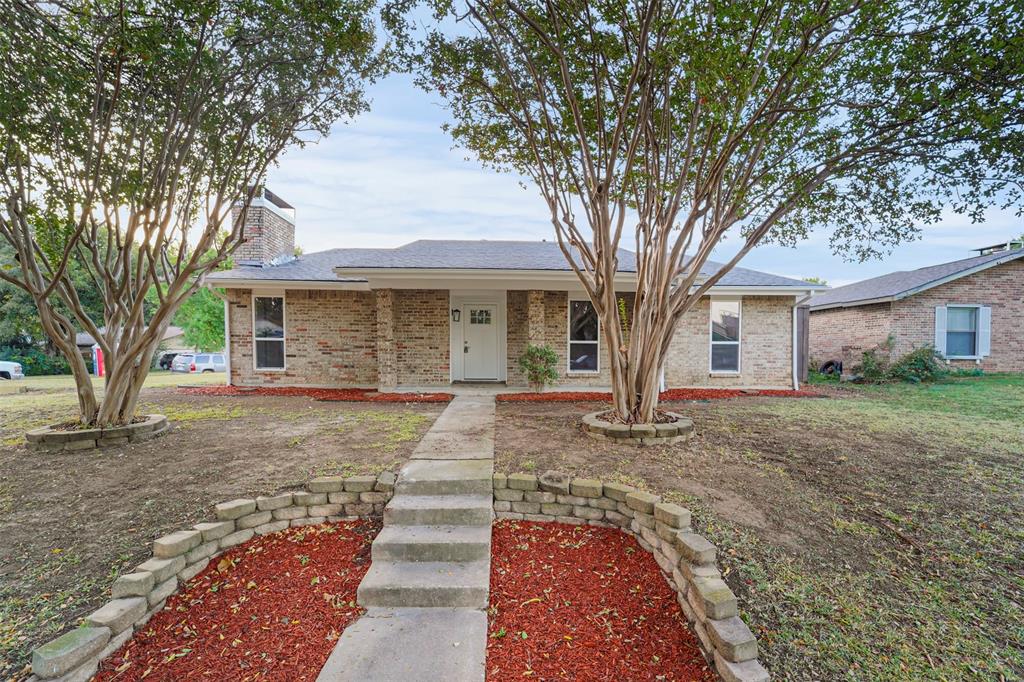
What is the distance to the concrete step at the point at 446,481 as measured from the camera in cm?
367

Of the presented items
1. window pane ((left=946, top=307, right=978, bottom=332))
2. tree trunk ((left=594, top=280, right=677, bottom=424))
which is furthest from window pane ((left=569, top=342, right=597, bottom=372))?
window pane ((left=946, top=307, right=978, bottom=332))

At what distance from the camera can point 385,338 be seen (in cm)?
928

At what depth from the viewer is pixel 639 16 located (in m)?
4.51

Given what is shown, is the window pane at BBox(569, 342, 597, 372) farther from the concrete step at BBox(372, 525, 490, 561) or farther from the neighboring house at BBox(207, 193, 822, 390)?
the concrete step at BBox(372, 525, 490, 561)

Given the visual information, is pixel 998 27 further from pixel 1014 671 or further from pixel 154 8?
pixel 154 8

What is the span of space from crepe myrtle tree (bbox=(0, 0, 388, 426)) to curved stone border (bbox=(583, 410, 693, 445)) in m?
5.62

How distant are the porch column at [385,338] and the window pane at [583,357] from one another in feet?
13.3

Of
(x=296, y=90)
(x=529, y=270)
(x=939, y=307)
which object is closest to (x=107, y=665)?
(x=296, y=90)

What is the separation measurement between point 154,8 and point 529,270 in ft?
20.2

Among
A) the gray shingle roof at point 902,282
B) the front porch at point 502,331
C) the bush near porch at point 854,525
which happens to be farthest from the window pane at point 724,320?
the gray shingle roof at point 902,282

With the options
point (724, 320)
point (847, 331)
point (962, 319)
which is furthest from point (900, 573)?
point (962, 319)

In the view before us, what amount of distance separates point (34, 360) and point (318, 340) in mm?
20128

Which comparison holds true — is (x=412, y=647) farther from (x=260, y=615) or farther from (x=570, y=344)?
(x=570, y=344)

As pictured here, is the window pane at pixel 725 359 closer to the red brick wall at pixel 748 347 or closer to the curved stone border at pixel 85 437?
the red brick wall at pixel 748 347
